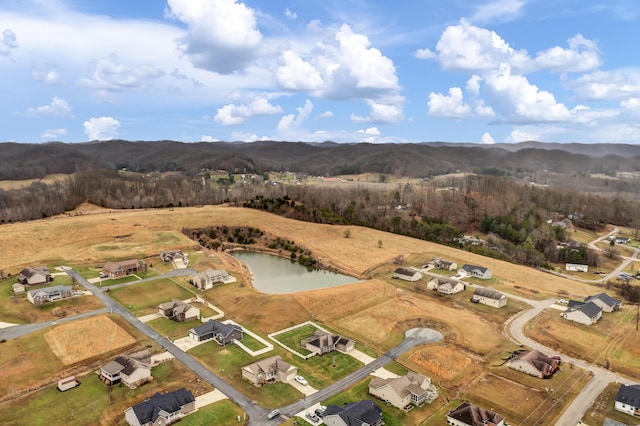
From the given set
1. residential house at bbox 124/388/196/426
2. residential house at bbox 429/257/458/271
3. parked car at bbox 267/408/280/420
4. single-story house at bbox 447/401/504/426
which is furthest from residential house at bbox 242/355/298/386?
residential house at bbox 429/257/458/271

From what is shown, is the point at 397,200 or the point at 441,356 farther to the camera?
the point at 397,200

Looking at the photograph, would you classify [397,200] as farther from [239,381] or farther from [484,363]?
[239,381]

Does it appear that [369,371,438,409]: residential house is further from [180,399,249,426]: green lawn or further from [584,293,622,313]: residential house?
[584,293,622,313]: residential house

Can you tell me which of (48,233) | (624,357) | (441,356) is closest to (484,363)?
(441,356)

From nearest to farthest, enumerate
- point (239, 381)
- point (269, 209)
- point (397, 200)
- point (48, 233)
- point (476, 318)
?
point (239, 381), point (476, 318), point (48, 233), point (269, 209), point (397, 200)

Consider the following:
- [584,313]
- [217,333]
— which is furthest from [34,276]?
[584,313]

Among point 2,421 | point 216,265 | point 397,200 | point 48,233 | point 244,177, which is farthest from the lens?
point 244,177

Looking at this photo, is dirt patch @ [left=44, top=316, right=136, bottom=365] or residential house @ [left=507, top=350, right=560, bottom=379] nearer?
residential house @ [left=507, top=350, right=560, bottom=379]
